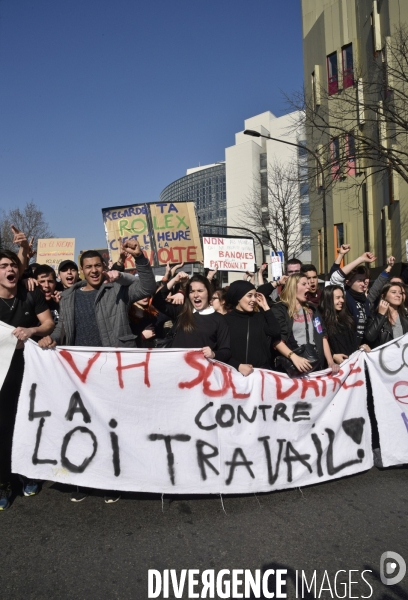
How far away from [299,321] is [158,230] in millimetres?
4072

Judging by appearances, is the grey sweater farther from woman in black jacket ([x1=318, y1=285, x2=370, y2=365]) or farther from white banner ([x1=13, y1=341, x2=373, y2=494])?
woman in black jacket ([x1=318, y1=285, x2=370, y2=365])

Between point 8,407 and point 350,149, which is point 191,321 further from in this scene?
point 350,149

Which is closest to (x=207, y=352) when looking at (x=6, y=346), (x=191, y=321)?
(x=191, y=321)

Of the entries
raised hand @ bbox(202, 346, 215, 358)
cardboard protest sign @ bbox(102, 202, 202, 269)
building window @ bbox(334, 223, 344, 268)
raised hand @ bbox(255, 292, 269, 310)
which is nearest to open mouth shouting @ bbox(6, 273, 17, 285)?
raised hand @ bbox(202, 346, 215, 358)

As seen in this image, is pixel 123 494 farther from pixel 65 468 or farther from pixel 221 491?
pixel 221 491

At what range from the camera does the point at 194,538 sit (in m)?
3.22

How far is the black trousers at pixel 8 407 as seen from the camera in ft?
12.4

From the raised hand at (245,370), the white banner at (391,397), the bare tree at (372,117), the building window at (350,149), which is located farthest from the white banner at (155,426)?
the building window at (350,149)

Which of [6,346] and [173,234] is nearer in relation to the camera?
[6,346]

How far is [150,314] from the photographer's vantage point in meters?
5.21

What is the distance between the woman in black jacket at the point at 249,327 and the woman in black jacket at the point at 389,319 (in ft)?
4.01

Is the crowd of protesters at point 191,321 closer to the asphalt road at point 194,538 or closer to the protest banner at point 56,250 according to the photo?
the asphalt road at point 194,538

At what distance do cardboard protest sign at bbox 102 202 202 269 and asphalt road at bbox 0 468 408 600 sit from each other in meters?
4.70

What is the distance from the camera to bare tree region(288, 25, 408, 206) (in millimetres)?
14430
